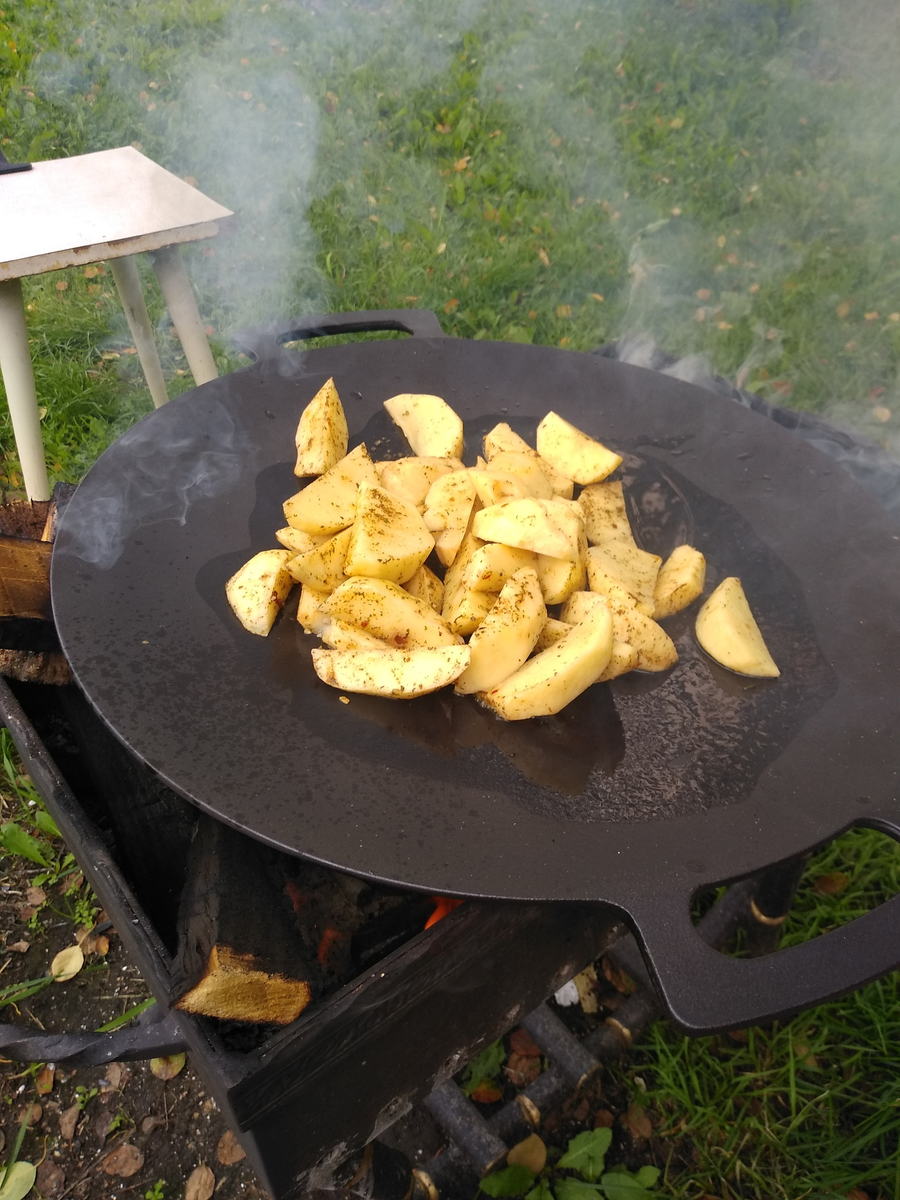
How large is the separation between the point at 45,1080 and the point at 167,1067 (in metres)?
0.35

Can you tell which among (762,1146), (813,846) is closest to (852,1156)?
(762,1146)

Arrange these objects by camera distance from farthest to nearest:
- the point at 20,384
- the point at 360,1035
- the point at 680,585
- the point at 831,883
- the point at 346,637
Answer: the point at 20,384, the point at 831,883, the point at 680,585, the point at 346,637, the point at 360,1035

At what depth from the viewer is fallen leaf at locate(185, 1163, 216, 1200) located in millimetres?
2129

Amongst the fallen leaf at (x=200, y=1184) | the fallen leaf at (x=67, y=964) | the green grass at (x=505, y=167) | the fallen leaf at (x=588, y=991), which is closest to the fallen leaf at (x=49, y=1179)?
the fallen leaf at (x=200, y=1184)

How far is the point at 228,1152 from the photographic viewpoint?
220cm

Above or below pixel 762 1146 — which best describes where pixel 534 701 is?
above

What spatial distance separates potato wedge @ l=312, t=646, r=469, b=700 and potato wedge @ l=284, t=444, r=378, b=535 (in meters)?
0.38

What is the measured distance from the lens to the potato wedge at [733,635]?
165cm

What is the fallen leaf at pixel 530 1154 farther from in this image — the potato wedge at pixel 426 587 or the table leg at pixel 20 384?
→ the table leg at pixel 20 384

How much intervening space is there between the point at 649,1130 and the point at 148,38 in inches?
292

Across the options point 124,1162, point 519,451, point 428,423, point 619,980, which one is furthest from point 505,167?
point 124,1162

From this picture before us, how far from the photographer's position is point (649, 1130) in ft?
7.39

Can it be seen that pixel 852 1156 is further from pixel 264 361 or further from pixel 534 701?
pixel 264 361

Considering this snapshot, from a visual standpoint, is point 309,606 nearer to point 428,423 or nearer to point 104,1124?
point 428,423
